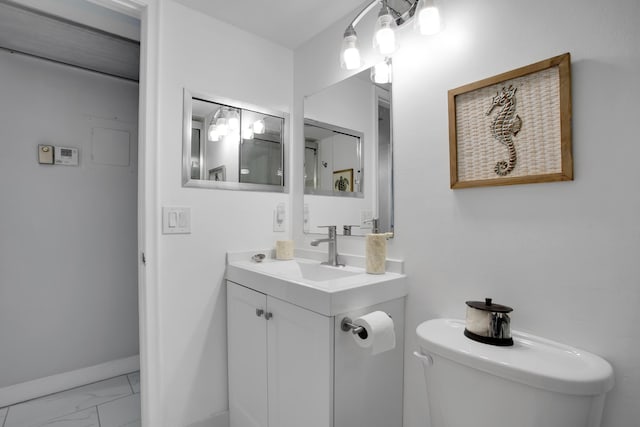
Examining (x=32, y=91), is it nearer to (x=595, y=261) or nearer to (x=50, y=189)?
(x=50, y=189)

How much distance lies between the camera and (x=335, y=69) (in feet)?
5.52

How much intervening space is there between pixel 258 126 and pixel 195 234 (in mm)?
713

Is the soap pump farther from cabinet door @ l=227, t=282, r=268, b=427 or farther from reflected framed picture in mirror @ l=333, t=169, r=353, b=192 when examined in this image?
cabinet door @ l=227, t=282, r=268, b=427

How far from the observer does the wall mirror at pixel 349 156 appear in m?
1.42

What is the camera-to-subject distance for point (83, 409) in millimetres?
1820

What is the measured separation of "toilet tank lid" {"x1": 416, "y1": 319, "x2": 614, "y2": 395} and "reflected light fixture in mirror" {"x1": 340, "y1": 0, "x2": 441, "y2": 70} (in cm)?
106

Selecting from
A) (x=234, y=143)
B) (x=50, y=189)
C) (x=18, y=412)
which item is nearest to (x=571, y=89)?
(x=234, y=143)

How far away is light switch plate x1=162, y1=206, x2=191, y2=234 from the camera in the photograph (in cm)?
145

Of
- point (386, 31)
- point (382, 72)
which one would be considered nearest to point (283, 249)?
point (382, 72)

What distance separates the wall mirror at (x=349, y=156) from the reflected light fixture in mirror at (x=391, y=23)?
0.54 feet

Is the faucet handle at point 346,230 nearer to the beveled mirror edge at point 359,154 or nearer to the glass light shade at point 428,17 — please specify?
the beveled mirror edge at point 359,154

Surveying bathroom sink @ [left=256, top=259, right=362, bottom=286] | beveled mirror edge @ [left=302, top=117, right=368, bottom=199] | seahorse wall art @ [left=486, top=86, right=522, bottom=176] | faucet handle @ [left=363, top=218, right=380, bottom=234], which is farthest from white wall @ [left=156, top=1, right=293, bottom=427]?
seahorse wall art @ [left=486, top=86, right=522, bottom=176]

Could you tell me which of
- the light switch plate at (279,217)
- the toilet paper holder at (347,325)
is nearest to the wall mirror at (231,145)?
the light switch plate at (279,217)

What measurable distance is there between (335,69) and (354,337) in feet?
4.49
